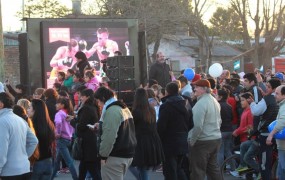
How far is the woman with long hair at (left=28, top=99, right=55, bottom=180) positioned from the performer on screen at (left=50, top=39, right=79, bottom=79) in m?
8.88

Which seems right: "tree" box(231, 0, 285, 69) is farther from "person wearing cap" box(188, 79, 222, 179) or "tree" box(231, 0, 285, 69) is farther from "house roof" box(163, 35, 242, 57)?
"person wearing cap" box(188, 79, 222, 179)

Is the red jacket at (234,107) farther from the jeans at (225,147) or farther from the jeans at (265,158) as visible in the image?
the jeans at (265,158)

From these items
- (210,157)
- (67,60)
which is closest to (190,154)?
(210,157)

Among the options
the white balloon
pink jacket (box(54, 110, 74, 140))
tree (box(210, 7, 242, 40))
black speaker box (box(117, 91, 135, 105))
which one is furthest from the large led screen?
tree (box(210, 7, 242, 40))

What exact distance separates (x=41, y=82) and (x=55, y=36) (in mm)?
1378

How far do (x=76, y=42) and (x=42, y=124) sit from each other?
958cm

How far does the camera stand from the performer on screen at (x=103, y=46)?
18.4 m

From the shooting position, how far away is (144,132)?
9.82 metres

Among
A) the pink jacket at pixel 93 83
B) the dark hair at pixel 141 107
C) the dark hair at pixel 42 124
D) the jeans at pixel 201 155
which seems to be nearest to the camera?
the dark hair at pixel 42 124

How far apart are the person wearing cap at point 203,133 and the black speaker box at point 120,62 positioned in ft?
13.1

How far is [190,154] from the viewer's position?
1008cm

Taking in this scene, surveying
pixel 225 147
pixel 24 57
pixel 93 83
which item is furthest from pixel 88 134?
pixel 24 57

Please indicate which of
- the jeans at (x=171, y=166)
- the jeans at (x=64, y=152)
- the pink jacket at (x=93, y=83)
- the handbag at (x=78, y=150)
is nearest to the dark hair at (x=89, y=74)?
the pink jacket at (x=93, y=83)

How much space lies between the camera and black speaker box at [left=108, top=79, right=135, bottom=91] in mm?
13633
